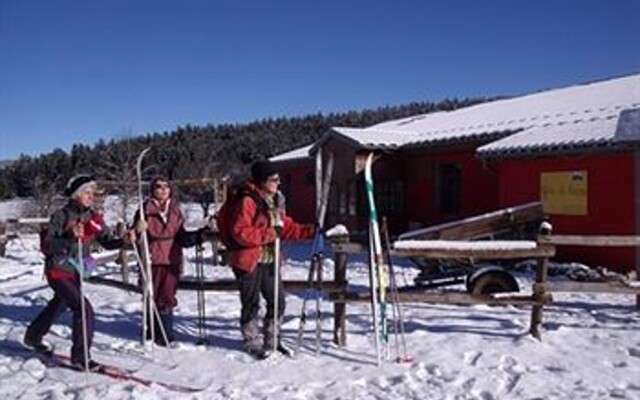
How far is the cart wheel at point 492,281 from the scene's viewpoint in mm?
10391

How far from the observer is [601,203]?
589 inches

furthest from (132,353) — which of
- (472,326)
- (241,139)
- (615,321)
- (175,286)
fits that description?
(241,139)

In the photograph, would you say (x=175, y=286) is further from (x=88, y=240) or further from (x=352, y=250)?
(x=352, y=250)

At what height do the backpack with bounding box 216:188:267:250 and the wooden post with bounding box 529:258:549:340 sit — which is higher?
the backpack with bounding box 216:188:267:250

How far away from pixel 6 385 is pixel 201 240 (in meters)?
2.34

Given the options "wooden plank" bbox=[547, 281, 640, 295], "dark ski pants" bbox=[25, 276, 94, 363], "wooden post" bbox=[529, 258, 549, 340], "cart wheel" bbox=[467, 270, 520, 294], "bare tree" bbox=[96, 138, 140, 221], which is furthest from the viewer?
"bare tree" bbox=[96, 138, 140, 221]

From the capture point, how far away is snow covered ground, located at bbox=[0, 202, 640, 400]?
19.5 ft

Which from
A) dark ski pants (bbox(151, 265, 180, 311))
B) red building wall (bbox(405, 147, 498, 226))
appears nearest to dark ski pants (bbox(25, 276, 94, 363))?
dark ski pants (bbox(151, 265, 180, 311))

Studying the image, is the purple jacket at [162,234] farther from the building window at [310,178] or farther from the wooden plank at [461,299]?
the building window at [310,178]

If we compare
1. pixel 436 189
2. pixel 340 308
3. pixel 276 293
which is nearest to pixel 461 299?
pixel 340 308

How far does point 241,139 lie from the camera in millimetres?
71375

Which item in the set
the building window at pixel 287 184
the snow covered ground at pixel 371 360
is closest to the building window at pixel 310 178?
the building window at pixel 287 184

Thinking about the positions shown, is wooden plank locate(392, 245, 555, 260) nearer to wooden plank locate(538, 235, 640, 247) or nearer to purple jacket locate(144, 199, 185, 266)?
wooden plank locate(538, 235, 640, 247)

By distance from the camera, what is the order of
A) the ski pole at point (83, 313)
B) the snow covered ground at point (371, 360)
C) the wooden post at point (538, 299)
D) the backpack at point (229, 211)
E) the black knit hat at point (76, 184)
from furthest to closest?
the wooden post at point (538, 299), the backpack at point (229, 211), the black knit hat at point (76, 184), the ski pole at point (83, 313), the snow covered ground at point (371, 360)
